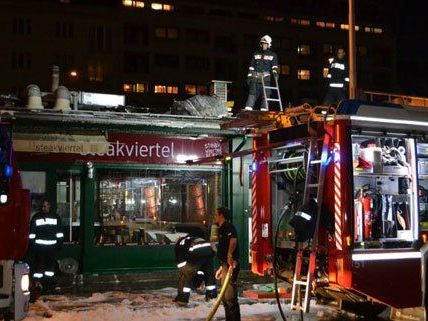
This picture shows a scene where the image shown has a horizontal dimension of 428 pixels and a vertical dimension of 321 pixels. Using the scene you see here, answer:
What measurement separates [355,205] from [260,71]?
19.5 feet

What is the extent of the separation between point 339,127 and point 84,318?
480cm

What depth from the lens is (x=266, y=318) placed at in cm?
925

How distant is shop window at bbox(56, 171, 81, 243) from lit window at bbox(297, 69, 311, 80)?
54.1 m

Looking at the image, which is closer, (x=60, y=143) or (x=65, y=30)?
(x=60, y=143)

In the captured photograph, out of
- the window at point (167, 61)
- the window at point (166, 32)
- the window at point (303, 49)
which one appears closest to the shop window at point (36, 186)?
the window at point (167, 61)

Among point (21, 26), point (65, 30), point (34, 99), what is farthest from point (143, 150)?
point (21, 26)

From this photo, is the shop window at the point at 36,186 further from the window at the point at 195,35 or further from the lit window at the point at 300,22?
the lit window at the point at 300,22

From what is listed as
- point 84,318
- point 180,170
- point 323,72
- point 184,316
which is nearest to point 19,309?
point 84,318

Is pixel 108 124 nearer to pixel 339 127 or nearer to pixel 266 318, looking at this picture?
pixel 266 318

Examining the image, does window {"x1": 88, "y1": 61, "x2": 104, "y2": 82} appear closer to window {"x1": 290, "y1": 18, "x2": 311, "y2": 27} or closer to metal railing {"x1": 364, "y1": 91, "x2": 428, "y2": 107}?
window {"x1": 290, "y1": 18, "x2": 311, "y2": 27}

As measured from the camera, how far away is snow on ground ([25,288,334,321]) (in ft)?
30.3

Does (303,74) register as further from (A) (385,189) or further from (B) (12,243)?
(B) (12,243)

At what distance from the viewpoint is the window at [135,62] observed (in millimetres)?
55709

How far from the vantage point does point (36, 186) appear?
1325cm
